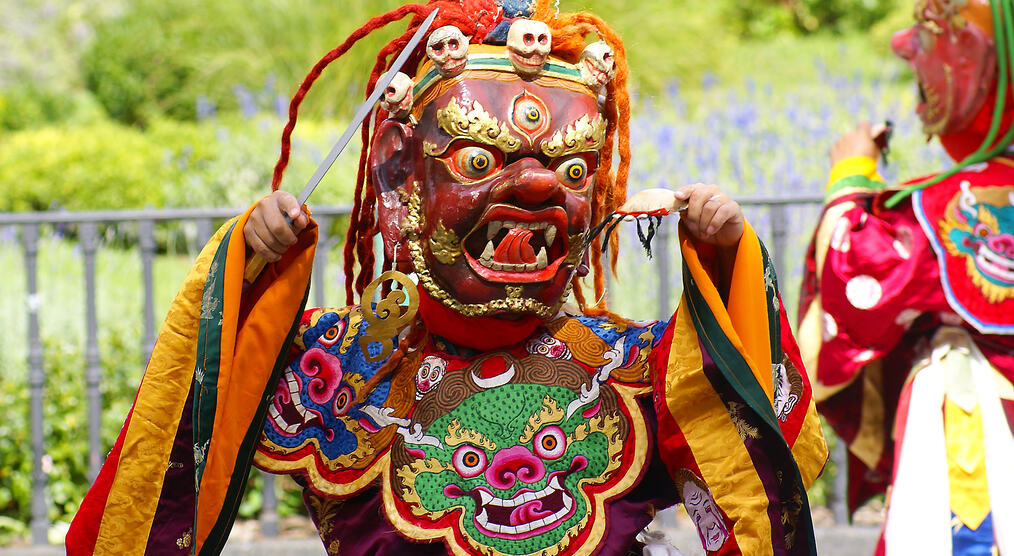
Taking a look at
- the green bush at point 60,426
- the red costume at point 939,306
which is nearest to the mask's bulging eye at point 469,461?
the red costume at point 939,306

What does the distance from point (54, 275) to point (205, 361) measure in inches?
160

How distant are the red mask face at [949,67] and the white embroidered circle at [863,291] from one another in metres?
0.46

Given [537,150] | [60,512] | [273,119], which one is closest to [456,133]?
[537,150]

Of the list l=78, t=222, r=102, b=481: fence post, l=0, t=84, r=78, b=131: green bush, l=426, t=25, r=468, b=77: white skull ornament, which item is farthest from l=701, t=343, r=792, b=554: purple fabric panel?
l=0, t=84, r=78, b=131: green bush

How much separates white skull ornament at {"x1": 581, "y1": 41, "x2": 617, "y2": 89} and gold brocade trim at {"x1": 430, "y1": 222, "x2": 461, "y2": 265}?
373 mm

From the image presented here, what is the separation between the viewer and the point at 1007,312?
109 inches

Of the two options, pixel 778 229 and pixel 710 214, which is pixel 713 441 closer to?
pixel 710 214

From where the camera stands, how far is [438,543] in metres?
1.88

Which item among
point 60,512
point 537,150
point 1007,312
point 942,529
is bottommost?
point 60,512

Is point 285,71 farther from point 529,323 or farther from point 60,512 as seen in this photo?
point 529,323

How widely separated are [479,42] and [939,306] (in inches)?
61.2

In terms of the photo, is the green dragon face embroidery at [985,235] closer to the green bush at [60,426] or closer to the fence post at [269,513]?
the fence post at [269,513]

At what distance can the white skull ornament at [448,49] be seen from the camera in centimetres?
186

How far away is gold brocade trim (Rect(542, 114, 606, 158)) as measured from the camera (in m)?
1.84
